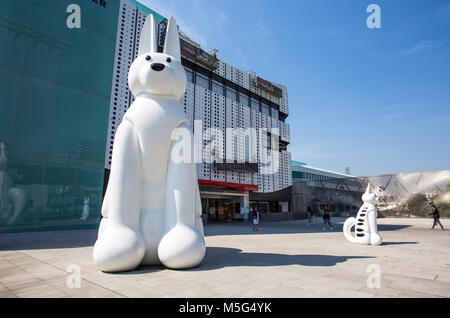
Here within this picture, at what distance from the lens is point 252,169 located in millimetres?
27391

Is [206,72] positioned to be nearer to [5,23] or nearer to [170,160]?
[5,23]

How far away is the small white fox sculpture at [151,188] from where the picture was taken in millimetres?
3906

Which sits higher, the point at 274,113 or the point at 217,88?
the point at 274,113

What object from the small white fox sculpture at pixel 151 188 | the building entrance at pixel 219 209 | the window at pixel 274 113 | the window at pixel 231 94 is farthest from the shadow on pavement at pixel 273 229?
the window at pixel 274 113

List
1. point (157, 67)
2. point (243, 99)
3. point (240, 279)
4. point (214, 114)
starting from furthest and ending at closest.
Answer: point (243, 99), point (214, 114), point (157, 67), point (240, 279)

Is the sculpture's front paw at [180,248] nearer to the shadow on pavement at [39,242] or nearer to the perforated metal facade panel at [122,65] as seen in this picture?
the shadow on pavement at [39,242]

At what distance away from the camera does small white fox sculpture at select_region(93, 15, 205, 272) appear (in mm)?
3906

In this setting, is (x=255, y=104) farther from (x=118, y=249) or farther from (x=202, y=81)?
(x=118, y=249)

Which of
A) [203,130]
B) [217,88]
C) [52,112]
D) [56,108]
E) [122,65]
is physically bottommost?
[52,112]

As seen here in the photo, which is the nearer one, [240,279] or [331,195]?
[240,279]

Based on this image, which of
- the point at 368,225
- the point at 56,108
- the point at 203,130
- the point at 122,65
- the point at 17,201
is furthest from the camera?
the point at 203,130

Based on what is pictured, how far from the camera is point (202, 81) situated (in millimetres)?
25547

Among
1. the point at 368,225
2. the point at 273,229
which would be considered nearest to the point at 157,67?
the point at 368,225

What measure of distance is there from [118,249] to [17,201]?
935 centimetres
